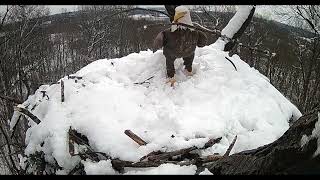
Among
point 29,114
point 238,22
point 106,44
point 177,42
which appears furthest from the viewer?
point 106,44

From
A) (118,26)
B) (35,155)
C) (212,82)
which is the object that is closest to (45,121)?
(35,155)

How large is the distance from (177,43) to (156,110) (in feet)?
3.21

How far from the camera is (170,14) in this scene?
20.0 feet

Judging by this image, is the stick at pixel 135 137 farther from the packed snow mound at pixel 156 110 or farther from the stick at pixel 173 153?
the stick at pixel 173 153

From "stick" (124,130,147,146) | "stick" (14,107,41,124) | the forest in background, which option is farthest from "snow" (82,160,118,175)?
the forest in background

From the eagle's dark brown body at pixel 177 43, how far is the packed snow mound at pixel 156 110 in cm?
31

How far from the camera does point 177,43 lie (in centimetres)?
534

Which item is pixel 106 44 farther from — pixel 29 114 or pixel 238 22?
pixel 29 114

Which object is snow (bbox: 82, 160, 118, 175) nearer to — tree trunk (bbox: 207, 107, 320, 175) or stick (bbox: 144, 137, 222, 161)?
stick (bbox: 144, 137, 222, 161)

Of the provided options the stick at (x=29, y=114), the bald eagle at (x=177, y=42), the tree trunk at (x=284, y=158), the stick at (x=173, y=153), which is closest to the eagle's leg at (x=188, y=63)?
the bald eagle at (x=177, y=42)

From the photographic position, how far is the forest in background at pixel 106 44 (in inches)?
706

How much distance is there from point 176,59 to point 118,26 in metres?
31.5

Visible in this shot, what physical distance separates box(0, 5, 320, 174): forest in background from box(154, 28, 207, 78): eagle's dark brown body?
4646mm

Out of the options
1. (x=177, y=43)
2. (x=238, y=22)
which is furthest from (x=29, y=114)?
(x=238, y=22)
